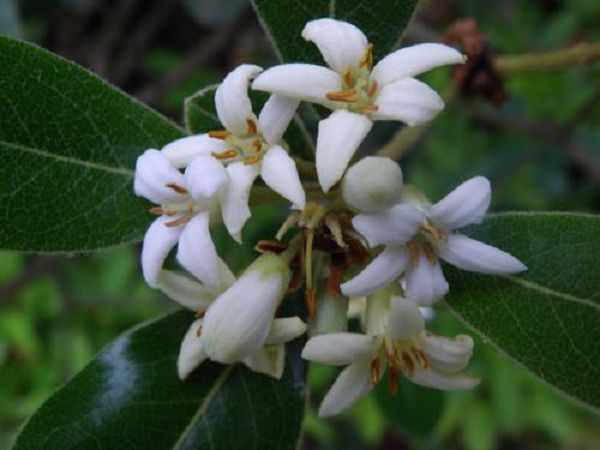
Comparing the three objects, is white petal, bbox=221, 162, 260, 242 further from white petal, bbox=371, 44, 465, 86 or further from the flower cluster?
white petal, bbox=371, 44, 465, 86

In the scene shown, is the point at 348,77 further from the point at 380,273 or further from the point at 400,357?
the point at 400,357

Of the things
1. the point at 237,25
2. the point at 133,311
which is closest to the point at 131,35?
the point at 237,25

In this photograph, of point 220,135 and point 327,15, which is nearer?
point 220,135

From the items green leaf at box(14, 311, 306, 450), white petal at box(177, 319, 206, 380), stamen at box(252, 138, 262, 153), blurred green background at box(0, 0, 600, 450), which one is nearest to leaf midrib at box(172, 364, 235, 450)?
green leaf at box(14, 311, 306, 450)

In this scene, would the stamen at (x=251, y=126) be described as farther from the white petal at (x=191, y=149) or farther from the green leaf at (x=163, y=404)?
the green leaf at (x=163, y=404)

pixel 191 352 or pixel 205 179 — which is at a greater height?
pixel 205 179

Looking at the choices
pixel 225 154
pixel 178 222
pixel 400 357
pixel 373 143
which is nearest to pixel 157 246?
pixel 178 222
